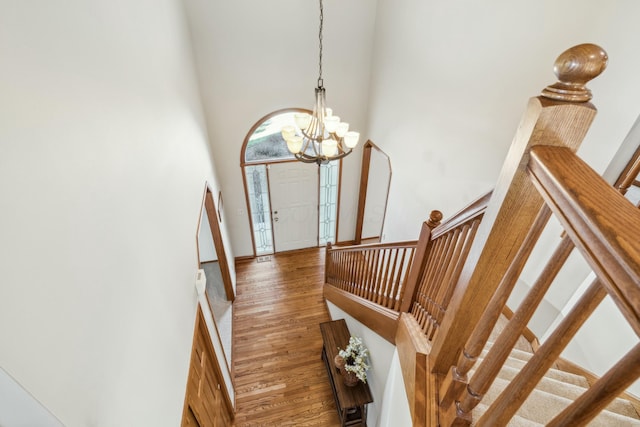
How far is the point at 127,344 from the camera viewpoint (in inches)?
48.3

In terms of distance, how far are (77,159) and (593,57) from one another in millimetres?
1501

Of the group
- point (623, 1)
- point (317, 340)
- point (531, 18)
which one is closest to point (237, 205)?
point (317, 340)

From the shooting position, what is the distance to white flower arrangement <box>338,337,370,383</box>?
2889mm

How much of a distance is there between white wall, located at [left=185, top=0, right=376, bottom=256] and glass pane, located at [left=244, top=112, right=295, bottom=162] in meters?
0.18

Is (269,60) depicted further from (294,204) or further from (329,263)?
(329,263)

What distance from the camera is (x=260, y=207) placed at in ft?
17.6

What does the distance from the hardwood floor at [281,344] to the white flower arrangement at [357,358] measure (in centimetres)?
78

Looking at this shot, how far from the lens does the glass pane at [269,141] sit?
15.2 ft

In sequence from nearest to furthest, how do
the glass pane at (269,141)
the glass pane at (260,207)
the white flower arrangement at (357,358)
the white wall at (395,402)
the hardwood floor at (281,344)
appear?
the white wall at (395,402), the white flower arrangement at (357,358), the hardwood floor at (281,344), the glass pane at (269,141), the glass pane at (260,207)

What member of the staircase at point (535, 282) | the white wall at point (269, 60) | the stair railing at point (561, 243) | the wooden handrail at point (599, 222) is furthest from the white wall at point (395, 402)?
the white wall at point (269, 60)

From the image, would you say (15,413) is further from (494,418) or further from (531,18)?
(531,18)

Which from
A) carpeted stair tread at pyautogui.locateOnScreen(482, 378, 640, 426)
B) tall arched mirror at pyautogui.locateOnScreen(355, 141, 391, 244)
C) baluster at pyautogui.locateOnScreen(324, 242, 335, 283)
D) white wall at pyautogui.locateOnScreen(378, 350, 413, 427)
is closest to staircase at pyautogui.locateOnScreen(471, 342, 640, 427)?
carpeted stair tread at pyautogui.locateOnScreen(482, 378, 640, 426)

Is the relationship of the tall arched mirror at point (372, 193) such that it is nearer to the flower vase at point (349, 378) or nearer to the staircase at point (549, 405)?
the flower vase at point (349, 378)

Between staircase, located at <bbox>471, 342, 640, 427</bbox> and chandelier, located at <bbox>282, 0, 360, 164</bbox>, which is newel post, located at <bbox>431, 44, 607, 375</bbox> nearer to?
staircase, located at <bbox>471, 342, 640, 427</bbox>
